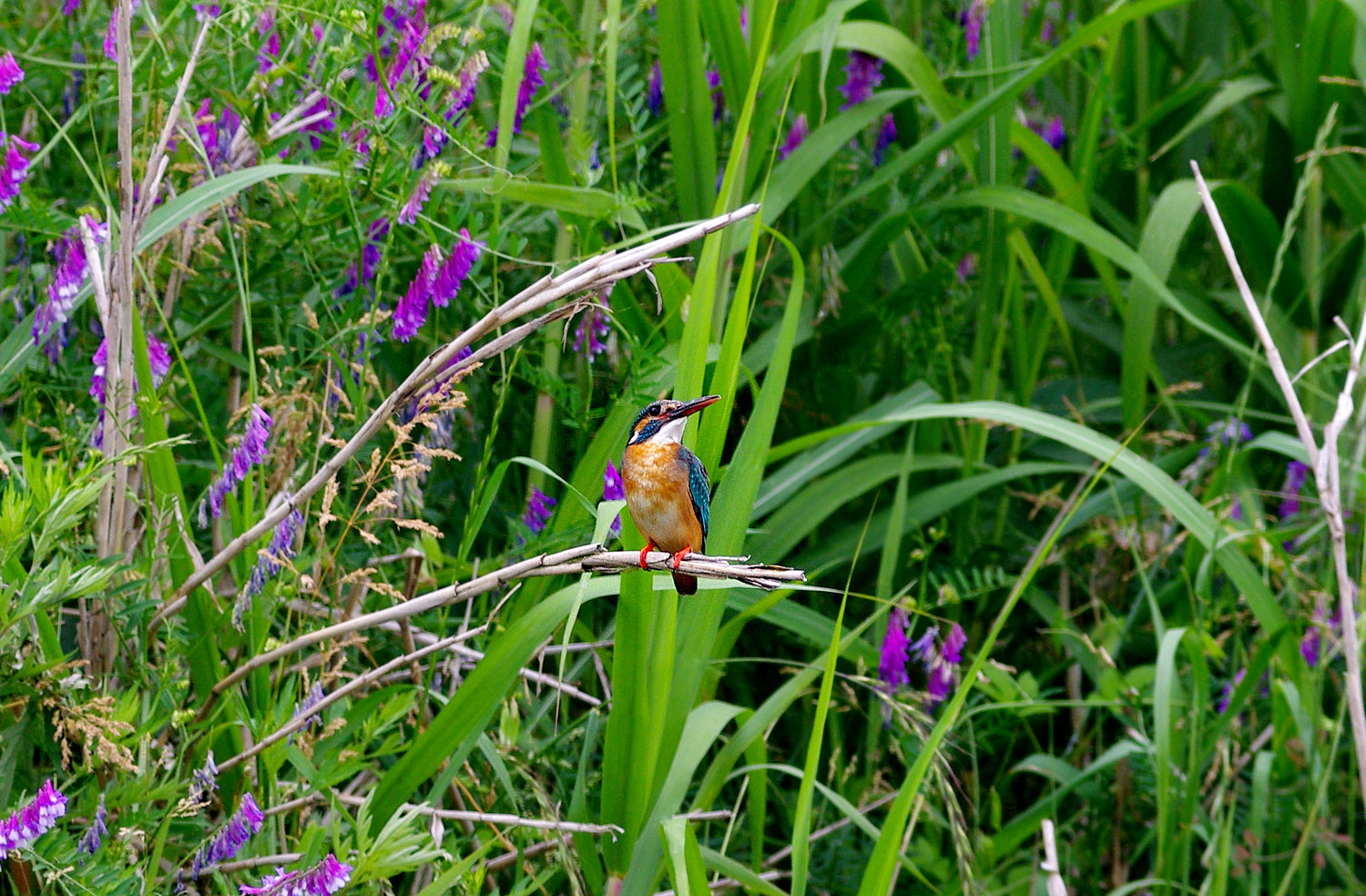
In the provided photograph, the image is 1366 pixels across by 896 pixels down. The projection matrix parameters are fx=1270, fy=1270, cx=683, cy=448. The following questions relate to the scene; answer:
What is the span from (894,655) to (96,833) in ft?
4.80

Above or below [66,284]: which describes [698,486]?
below

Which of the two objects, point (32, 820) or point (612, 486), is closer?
point (32, 820)

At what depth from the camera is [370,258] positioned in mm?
2303

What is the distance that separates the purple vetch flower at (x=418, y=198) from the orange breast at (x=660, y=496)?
22.2 inches

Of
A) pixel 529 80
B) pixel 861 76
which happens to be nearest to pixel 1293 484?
pixel 861 76

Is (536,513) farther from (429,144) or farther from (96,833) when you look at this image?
(96,833)

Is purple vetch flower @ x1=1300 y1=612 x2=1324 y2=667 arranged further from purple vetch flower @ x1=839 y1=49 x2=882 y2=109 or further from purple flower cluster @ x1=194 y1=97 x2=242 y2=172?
purple flower cluster @ x1=194 y1=97 x2=242 y2=172

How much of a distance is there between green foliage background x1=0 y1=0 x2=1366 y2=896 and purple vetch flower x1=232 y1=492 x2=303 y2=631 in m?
0.05

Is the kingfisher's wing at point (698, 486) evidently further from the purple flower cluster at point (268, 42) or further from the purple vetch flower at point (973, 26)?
the purple vetch flower at point (973, 26)

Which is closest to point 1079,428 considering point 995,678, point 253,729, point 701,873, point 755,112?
point 995,678

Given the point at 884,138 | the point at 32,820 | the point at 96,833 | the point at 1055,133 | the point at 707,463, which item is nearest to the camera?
the point at 32,820

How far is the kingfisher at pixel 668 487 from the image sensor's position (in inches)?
68.4

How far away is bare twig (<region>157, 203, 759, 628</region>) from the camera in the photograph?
1.35 metres

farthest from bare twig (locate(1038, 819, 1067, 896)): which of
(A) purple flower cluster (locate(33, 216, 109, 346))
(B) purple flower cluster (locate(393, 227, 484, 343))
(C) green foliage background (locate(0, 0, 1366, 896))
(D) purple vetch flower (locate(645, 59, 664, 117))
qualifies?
(D) purple vetch flower (locate(645, 59, 664, 117))
